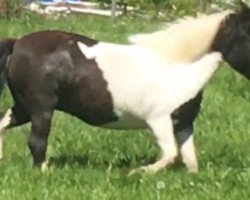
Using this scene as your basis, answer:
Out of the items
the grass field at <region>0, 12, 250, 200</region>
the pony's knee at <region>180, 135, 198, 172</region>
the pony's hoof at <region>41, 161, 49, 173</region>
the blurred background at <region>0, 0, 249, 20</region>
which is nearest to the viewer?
the grass field at <region>0, 12, 250, 200</region>

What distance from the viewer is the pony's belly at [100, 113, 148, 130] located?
8.16m

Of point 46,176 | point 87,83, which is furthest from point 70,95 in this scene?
point 46,176

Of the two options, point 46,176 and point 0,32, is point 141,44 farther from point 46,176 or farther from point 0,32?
point 0,32

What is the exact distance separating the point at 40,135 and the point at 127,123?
70 cm

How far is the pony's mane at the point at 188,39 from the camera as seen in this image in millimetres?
8273

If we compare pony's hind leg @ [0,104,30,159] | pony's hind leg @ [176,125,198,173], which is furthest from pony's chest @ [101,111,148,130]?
pony's hind leg @ [0,104,30,159]

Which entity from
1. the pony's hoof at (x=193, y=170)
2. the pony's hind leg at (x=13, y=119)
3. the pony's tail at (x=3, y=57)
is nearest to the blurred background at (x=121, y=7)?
the pony's hind leg at (x=13, y=119)

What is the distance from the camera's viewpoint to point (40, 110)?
8.08m

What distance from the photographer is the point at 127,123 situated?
Answer: 8.23 metres

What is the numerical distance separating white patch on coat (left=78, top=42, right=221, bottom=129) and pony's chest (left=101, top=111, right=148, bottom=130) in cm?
2

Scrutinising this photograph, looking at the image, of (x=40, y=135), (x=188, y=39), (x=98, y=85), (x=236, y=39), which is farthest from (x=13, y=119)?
(x=236, y=39)

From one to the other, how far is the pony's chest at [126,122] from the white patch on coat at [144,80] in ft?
0.06

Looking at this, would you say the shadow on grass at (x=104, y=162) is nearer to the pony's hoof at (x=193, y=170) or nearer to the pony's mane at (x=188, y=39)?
the pony's hoof at (x=193, y=170)

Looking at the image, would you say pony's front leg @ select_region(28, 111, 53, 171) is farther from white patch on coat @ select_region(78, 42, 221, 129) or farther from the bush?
A: the bush
